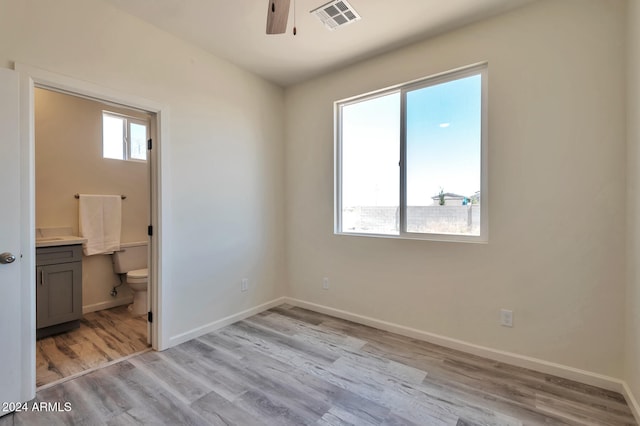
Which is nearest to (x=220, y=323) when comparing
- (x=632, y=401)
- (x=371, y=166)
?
(x=371, y=166)

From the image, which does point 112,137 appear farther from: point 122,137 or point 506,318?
point 506,318

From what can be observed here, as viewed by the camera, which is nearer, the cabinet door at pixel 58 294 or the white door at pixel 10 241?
the white door at pixel 10 241

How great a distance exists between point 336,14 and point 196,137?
163cm

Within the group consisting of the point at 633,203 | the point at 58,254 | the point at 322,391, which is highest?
the point at 633,203

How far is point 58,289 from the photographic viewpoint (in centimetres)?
280

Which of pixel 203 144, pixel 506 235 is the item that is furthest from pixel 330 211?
pixel 506 235

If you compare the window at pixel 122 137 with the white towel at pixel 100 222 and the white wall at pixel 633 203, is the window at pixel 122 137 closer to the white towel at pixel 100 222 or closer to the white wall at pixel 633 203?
the white towel at pixel 100 222

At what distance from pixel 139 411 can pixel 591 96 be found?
357 cm

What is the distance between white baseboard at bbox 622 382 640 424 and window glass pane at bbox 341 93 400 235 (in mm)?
1850

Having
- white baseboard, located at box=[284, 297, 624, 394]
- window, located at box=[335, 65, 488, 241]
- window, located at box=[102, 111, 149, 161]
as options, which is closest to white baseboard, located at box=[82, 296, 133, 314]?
window, located at box=[102, 111, 149, 161]

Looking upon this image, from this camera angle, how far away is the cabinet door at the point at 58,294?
8.83 feet

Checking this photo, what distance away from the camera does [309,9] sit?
7.27 ft

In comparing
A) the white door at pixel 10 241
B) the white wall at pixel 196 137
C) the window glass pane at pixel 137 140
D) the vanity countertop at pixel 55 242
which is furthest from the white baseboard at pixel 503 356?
the window glass pane at pixel 137 140

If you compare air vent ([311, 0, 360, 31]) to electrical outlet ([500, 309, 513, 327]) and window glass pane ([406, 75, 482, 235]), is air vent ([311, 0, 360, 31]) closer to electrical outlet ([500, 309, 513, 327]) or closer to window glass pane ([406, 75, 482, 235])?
window glass pane ([406, 75, 482, 235])
